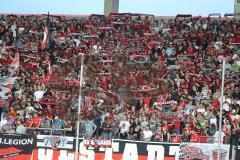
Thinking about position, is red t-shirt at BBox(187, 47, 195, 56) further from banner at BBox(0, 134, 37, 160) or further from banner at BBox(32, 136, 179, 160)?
banner at BBox(0, 134, 37, 160)

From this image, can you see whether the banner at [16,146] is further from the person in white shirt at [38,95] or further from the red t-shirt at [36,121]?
the person in white shirt at [38,95]

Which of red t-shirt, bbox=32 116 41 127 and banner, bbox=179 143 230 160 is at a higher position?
red t-shirt, bbox=32 116 41 127

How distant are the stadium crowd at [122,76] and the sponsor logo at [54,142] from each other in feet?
2.40

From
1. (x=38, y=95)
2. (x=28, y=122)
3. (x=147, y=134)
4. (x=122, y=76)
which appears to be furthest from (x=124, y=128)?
(x=38, y=95)

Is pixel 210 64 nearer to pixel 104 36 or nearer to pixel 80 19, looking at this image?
pixel 104 36

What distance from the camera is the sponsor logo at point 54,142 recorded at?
19688mm

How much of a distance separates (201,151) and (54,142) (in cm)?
467

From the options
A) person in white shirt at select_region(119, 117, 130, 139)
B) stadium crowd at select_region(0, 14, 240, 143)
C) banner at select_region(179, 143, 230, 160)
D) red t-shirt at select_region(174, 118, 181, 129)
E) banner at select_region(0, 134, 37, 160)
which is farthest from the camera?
stadium crowd at select_region(0, 14, 240, 143)

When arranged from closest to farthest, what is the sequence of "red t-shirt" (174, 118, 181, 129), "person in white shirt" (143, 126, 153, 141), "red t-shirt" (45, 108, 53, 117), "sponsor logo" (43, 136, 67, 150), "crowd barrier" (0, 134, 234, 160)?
"crowd barrier" (0, 134, 234, 160) → "sponsor logo" (43, 136, 67, 150) → "person in white shirt" (143, 126, 153, 141) → "red t-shirt" (174, 118, 181, 129) → "red t-shirt" (45, 108, 53, 117)

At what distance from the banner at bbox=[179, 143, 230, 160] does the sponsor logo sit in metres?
3.76

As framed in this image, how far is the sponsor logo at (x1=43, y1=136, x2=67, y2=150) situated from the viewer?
19.7 metres

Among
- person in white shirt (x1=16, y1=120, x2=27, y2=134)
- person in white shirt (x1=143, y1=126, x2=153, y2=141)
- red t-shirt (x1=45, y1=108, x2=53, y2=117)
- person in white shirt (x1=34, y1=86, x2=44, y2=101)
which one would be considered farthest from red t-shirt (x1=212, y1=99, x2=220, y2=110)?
person in white shirt (x1=34, y1=86, x2=44, y2=101)

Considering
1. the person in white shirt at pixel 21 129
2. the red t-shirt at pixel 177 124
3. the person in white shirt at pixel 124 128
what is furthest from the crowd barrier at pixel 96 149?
the red t-shirt at pixel 177 124

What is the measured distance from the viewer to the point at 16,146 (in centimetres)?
1992
